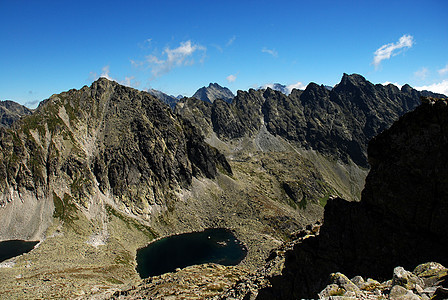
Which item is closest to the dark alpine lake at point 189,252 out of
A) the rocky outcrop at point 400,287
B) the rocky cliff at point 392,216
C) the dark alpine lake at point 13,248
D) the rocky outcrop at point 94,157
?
the rocky outcrop at point 94,157

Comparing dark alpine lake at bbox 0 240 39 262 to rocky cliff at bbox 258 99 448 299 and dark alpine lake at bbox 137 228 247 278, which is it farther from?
rocky cliff at bbox 258 99 448 299

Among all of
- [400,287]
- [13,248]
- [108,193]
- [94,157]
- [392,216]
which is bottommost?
[13,248]

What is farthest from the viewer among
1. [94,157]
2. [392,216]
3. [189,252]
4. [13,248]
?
[94,157]

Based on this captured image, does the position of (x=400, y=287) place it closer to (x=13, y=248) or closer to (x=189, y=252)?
(x=189, y=252)

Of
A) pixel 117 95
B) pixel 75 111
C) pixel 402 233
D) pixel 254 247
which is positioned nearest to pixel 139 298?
pixel 402 233

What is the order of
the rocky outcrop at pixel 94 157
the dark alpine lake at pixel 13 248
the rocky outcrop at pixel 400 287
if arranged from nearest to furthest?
the rocky outcrop at pixel 400 287
the dark alpine lake at pixel 13 248
the rocky outcrop at pixel 94 157

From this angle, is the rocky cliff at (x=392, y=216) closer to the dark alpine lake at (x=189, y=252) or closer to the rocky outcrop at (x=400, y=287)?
the rocky outcrop at (x=400, y=287)

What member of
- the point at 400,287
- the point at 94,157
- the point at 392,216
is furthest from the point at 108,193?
the point at 400,287
